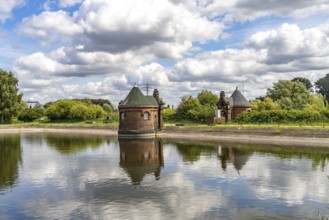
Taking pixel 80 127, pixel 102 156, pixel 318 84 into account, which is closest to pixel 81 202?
pixel 102 156

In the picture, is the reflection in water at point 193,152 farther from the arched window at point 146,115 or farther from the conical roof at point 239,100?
the conical roof at point 239,100

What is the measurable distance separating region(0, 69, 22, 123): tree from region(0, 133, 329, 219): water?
4965cm

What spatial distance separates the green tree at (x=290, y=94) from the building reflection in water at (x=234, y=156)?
3170 centimetres

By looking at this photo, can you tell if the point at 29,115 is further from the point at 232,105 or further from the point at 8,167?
the point at 8,167

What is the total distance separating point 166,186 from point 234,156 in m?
12.9

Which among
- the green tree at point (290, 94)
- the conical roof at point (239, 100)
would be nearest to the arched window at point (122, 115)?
the conical roof at point (239, 100)

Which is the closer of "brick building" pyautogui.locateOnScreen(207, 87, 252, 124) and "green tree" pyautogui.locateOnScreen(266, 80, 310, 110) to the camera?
"brick building" pyautogui.locateOnScreen(207, 87, 252, 124)

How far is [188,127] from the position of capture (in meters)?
52.8

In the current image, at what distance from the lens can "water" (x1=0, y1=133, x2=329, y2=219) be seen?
15.1 metres

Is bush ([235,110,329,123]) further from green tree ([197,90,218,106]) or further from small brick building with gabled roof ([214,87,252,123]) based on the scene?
green tree ([197,90,218,106])

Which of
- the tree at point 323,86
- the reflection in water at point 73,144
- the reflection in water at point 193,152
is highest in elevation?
the tree at point 323,86

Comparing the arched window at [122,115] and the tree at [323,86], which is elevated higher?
the tree at [323,86]

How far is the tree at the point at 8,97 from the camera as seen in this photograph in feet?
253

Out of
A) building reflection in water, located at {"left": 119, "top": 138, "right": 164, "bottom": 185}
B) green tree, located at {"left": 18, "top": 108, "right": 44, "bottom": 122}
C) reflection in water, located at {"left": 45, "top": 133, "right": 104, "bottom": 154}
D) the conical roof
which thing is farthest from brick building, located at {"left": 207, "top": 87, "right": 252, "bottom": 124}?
green tree, located at {"left": 18, "top": 108, "right": 44, "bottom": 122}
